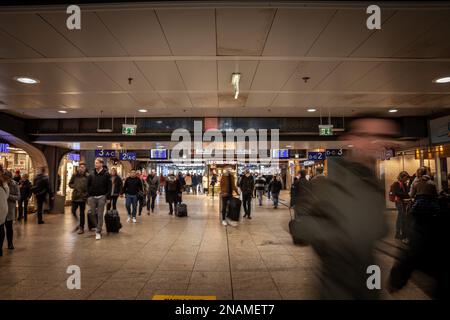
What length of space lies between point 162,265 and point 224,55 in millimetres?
3824

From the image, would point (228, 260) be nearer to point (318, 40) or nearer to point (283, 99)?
point (318, 40)

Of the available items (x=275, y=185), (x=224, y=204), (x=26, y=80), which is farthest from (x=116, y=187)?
(x=275, y=185)

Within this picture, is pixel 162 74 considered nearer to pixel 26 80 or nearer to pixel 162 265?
pixel 26 80

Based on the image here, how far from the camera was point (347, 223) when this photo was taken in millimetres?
2254

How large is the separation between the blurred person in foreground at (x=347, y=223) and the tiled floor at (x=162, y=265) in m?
0.27

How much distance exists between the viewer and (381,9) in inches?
144

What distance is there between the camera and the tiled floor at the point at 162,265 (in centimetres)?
408

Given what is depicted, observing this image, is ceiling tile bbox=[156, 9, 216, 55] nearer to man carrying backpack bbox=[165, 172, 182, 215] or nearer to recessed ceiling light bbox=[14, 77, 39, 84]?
recessed ceiling light bbox=[14, 77, 39, 84]

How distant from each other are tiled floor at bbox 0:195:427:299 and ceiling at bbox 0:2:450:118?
3.17 metres

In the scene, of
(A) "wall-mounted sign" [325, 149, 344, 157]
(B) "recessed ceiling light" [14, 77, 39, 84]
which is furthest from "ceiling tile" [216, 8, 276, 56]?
(A) "wall-mounted sign" [325, 149, 344, 157]

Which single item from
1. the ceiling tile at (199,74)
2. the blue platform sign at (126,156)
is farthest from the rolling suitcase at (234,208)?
the blue platform sign at (126,156)

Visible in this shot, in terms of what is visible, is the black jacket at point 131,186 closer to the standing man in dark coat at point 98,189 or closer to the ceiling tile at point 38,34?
the standing man in dark coat at point 98,189

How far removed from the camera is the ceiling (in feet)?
12.8

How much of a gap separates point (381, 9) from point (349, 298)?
335 cm
